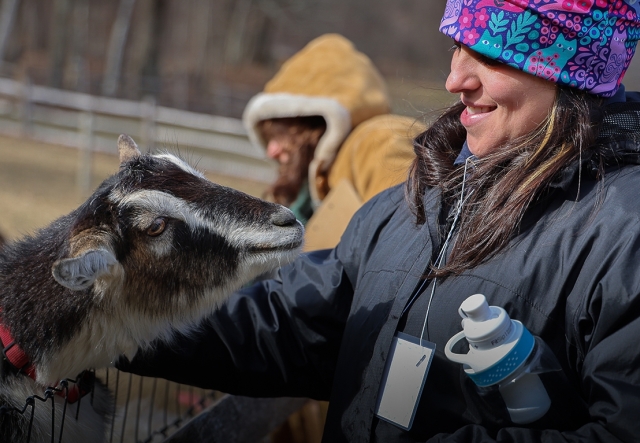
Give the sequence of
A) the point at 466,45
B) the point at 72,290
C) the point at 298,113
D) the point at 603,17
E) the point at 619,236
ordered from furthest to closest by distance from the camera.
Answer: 1. the point at 298,113
2. the point at 72,290
3. the point at 466,45
4. the point at 603,17
5. the point at 619,236

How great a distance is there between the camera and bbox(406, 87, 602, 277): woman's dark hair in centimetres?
173

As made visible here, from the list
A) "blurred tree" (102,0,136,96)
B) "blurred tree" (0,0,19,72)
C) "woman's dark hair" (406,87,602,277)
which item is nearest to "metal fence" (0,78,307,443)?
"woman's dark hair" (406,87,602,277)

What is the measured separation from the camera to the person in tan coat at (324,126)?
381 centimetres

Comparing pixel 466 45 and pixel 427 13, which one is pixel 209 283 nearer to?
pixel 466 45

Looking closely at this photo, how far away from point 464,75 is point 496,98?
0.12 metres

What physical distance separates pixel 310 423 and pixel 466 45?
2.41 m

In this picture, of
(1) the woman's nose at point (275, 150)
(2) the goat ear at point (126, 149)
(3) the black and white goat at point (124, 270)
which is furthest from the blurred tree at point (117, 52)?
(3) the black and white goat at point (124, 270)

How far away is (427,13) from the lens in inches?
1596

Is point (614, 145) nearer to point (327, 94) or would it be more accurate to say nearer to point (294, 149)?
point (327, 94)

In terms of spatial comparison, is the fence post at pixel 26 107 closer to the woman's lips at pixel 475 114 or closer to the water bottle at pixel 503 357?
the woman's lips at pixel 475 114

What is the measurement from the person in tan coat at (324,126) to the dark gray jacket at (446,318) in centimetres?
147

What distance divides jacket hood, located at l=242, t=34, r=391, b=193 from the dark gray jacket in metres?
1.84

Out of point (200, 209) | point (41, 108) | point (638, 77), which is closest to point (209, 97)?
point (41, 108)

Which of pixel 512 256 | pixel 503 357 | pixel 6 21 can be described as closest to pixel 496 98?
pixel 512 256
